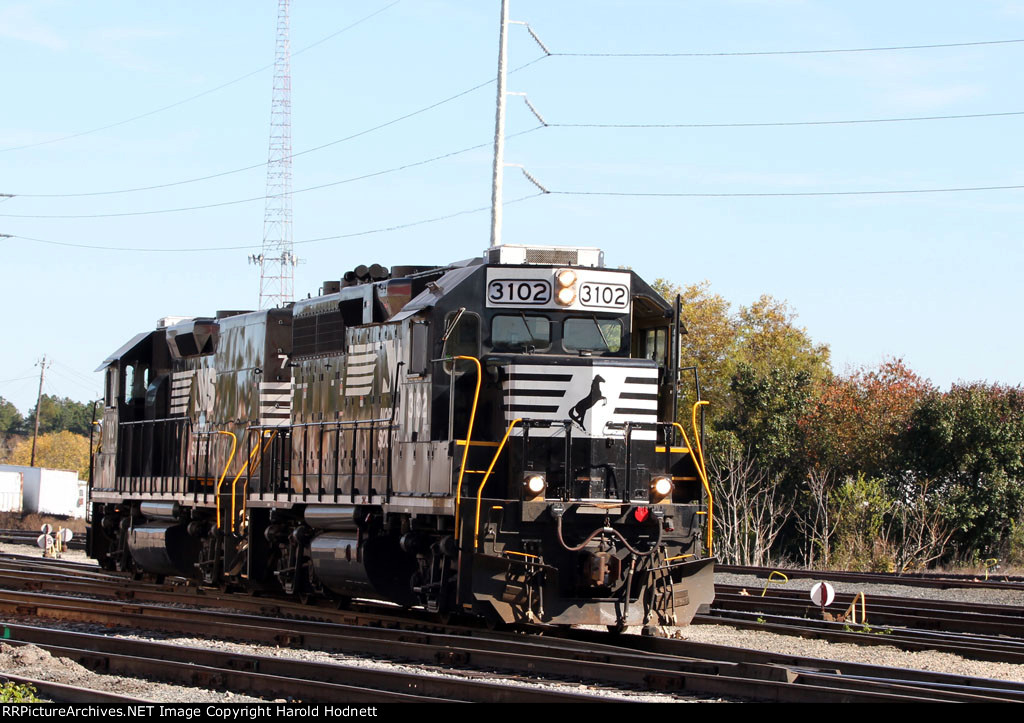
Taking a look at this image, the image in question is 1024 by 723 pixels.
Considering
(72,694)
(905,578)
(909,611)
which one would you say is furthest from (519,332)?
(905,578)

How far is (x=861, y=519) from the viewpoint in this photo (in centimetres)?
2998

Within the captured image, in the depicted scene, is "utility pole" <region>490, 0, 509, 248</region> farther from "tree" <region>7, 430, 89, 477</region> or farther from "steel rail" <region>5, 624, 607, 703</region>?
"tree" <region>7, 430, 89, 477</region>

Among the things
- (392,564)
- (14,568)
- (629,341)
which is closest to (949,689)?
(629,341)

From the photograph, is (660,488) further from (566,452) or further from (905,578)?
(905,578)

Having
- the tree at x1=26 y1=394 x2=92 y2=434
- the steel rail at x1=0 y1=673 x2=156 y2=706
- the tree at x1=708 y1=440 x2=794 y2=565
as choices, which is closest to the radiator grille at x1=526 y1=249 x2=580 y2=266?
the steel rail at x1=0 y1=673 x2=156 y2=706

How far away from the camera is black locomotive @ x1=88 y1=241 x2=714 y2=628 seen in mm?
11836

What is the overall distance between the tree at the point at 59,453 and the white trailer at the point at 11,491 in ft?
150

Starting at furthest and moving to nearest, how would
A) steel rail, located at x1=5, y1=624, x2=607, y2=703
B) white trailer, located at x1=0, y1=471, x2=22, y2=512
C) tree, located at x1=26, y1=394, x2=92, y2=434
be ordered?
tree, located at x1=26, y1=394, x2=92, y2=434
white trailer, located at x1=0, y1=471, x2=22, y2=512
steel rail, located at x1=5, y1=624, x2=607, y2=703

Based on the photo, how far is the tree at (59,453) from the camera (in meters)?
108

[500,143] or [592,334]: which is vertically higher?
[500,143]

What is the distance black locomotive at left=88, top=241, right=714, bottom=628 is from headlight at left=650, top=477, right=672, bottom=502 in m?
0.02

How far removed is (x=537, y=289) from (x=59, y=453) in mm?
103659

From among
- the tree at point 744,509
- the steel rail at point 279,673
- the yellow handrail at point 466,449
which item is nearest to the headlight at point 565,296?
the yellow handrail at point 466,449

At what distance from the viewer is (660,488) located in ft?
40.7
